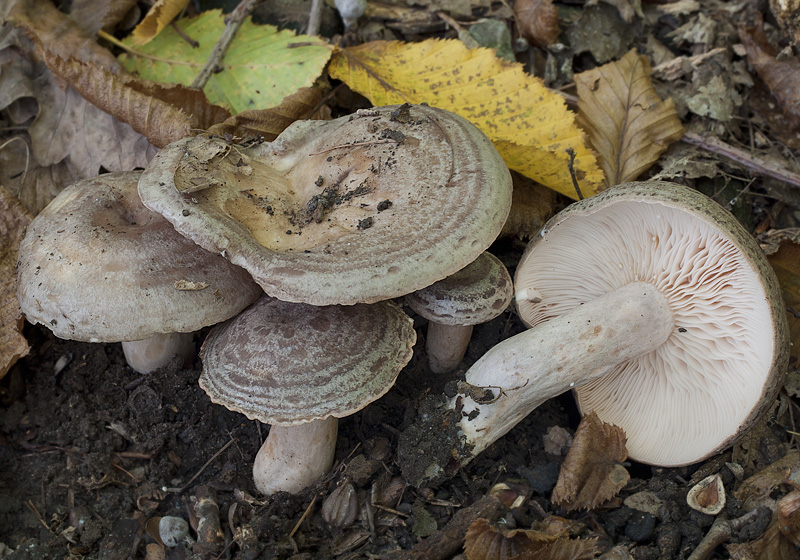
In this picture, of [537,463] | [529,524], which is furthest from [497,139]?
[529,524]

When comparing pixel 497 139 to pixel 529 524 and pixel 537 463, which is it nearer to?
pixel 537 463

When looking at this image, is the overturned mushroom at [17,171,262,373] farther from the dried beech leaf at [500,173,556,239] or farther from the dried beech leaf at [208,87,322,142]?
the dried beech leaf at [500,173,556,239]

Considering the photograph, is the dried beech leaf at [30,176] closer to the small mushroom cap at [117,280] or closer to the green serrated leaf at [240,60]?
the green serrated leaf at [240,60]

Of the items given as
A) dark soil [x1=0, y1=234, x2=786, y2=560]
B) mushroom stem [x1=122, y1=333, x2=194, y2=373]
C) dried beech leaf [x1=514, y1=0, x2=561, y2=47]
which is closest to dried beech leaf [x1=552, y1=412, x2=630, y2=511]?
dark soil [x1=0, y1=234, x2=786, y2=560]

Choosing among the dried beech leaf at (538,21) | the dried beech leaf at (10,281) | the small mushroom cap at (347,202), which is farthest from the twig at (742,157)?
the dried beech leaf at (10,281)

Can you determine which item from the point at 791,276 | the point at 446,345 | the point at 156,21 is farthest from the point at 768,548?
the point at 156,21

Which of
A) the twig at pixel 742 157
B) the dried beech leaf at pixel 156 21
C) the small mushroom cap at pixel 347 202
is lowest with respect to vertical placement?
the twig at pixel 742 157
